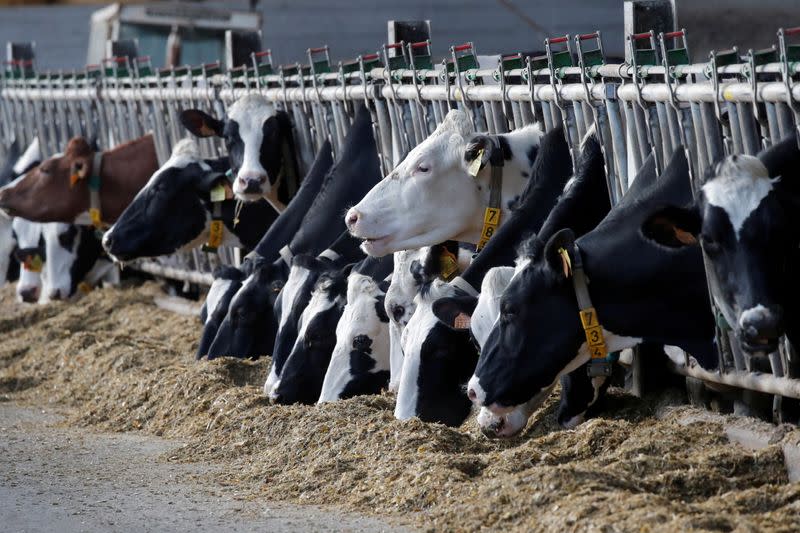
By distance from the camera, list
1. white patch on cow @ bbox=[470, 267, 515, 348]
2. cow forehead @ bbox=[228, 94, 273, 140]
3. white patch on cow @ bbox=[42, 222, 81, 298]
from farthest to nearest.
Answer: white patch on cow @ bbox=[42, 222, 81, 298]
cow forehead @ bbox=[228, 94, 273, 140]
white patch on cow @ bbox=[470, 267, 515, 348]

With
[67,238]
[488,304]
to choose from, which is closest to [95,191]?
[67,238]

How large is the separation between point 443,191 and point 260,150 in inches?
134

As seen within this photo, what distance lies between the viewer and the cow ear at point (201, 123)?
11.7 meters

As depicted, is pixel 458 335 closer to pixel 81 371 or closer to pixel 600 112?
pixel 600 112

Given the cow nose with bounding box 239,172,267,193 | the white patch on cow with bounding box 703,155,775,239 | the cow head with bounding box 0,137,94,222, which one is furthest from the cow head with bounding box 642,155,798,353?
the cow head with bounding box 0,137,94,222

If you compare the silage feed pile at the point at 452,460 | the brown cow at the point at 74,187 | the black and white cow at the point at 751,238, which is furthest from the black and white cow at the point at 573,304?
the brown cow at the point at 74,187

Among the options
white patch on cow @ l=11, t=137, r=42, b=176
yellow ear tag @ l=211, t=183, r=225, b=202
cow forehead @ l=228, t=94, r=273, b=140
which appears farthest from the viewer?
white patch on cow @ l=11, t=137, r=42, b=176

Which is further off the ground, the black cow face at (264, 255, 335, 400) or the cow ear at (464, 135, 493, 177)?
the cow ear at (464, 135, 493, 177)

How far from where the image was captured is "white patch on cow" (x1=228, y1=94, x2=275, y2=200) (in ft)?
36.0

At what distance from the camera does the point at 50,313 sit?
45.8ft

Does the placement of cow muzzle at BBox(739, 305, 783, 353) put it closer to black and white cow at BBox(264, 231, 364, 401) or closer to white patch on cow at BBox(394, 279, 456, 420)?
white patch on cow at BBox(394, 279, 456, 420)

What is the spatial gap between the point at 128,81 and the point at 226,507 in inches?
365

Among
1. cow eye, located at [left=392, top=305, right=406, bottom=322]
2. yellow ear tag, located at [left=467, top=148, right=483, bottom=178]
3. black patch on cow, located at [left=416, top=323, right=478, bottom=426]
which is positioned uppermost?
yellow ear tag, located at [left=467, top=148, right=483, bottom=178]

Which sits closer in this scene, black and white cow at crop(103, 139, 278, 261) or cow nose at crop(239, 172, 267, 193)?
cow nose at crop(239, 172, 267, 193)
